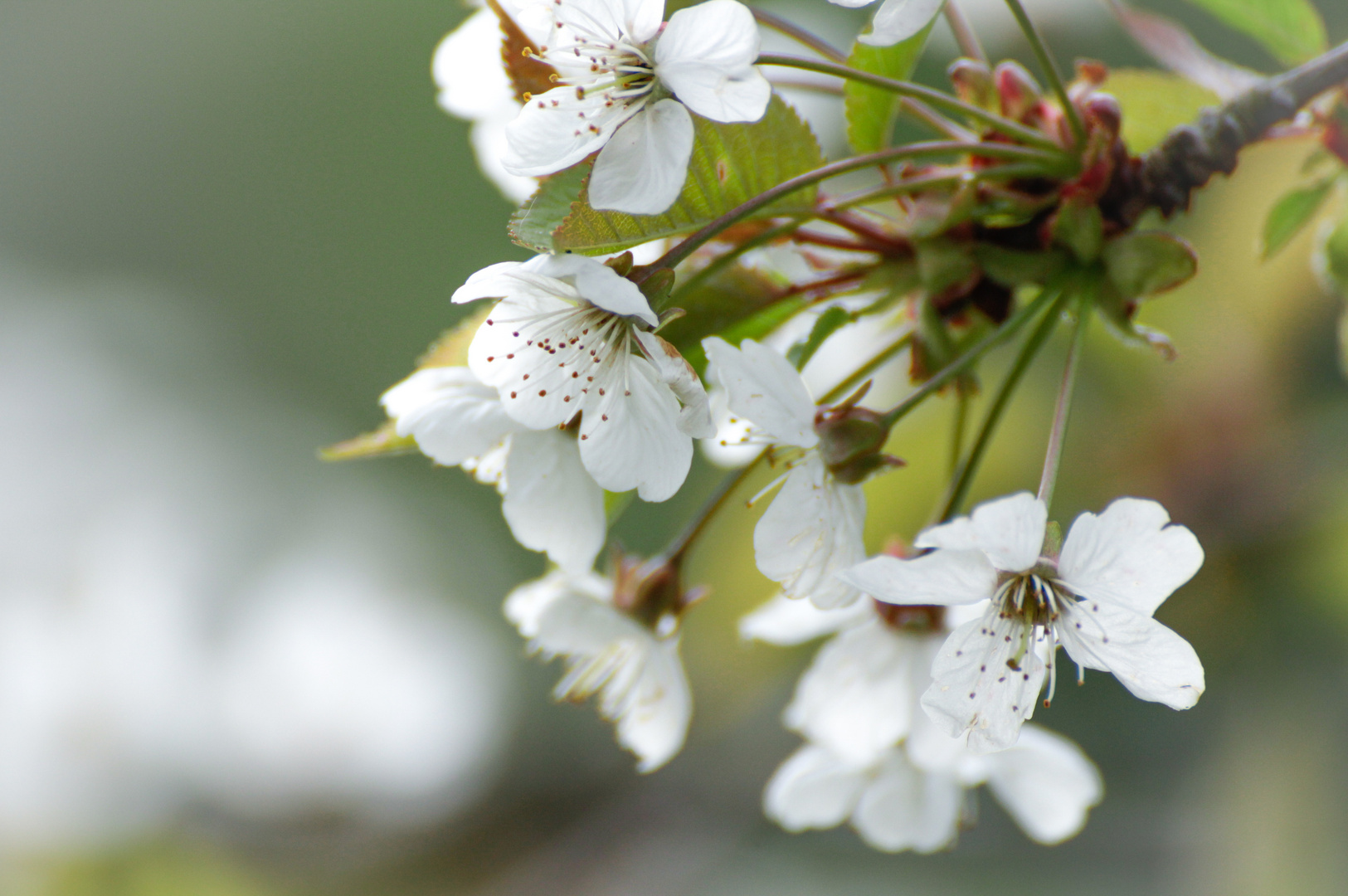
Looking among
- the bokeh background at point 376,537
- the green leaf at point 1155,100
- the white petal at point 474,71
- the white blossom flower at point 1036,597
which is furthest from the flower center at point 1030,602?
the bokeh background at point 376,537

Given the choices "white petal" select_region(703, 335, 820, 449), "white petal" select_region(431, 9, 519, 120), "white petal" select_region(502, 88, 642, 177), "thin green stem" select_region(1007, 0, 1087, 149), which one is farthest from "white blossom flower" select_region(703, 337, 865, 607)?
"white petal" select_region(431, 9, 519, 120)

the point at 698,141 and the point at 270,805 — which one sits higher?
the point at 270,805

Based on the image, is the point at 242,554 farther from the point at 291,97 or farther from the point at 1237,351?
the point at 1237,351

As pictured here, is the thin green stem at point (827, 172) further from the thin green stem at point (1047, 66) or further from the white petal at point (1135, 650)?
the white petal at point (1135, 650)

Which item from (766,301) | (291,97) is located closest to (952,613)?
(766,301)

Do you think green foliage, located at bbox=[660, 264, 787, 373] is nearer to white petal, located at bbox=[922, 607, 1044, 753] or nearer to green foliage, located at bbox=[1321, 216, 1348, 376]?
white petal, located at bbox=[922, 607, 1044, 753]

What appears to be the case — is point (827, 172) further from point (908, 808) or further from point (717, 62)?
point (908, 808)

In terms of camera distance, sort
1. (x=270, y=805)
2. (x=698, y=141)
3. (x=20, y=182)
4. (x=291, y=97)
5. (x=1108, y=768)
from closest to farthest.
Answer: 1. (x=698, y=141)
2. (x=1108, y=768)
3. (x=270, y=805)
4. (x=291, y=97)
5. (x=20, y=182)
